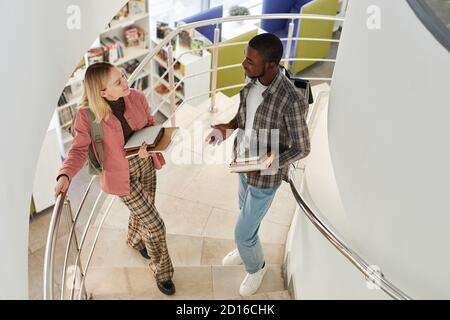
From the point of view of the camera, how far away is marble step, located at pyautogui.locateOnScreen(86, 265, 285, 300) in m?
2.62

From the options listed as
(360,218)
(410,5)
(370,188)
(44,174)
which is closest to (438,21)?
(410,5)

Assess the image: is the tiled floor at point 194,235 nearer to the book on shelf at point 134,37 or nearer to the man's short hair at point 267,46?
the man's short hair at point 267,46

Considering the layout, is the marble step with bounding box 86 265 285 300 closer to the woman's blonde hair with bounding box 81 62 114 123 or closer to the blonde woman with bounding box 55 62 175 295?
the blonde woman with bounding box 55 62 175 295

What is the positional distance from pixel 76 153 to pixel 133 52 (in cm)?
420

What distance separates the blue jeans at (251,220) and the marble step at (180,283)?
16 cm

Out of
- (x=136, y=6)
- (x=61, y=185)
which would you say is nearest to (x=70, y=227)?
(x=61, y=185)

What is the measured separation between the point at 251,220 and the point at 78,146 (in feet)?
2.78

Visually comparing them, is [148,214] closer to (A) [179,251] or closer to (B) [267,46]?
(A) [179,251]

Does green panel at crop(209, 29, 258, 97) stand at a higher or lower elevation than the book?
lower

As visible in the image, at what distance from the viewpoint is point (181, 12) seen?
23.7 ft

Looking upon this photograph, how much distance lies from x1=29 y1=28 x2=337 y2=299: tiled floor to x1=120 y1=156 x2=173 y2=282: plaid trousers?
0.53ft

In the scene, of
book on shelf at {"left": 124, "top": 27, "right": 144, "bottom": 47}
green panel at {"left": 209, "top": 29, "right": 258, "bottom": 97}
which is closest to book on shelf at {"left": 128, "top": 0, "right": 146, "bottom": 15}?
book on shelf at {"left": 124, "top": 27, "right": 144, "bottom": 47}

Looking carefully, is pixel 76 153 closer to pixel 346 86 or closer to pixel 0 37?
pixel 0 37

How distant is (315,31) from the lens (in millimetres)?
6527
